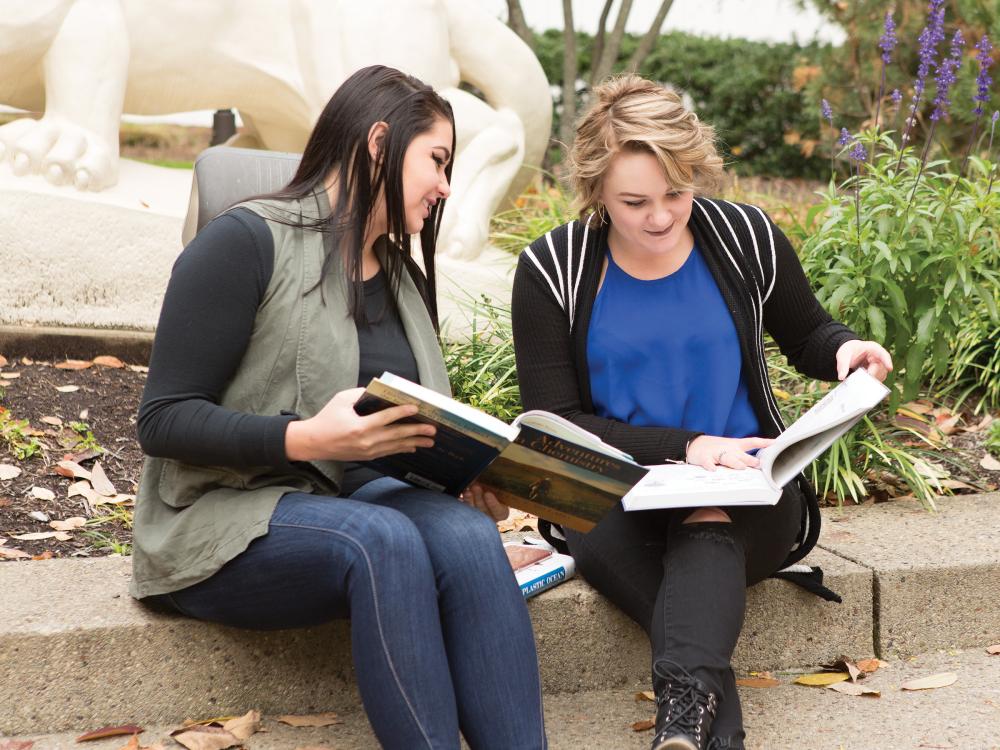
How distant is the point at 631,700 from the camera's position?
2.76 metres

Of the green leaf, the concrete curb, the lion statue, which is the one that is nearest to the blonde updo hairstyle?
the concrete curb

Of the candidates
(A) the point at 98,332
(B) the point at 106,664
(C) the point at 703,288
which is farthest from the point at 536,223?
(B) the point at 106,664

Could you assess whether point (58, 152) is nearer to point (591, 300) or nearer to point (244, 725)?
point (591, 300)

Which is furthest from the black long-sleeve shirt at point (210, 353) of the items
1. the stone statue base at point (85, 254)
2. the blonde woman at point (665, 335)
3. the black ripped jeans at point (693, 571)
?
the stone statue base at point (85, 254)

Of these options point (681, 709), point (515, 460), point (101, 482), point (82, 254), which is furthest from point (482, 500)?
point (82, 254)

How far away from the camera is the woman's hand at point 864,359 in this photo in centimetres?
261

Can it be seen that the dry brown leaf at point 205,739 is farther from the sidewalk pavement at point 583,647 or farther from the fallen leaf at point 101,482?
the fallen leaf at point 101,482

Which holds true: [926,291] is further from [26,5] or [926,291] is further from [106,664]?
[26,5]

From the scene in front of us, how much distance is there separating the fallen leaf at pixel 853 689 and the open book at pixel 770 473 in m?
0.72

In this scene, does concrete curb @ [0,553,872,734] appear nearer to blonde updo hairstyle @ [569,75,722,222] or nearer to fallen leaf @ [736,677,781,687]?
fallen leaf @ [736,677,781,687]

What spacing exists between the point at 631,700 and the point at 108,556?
4.40ft

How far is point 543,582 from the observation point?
2.71 m

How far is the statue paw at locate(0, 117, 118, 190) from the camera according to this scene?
4.54 m

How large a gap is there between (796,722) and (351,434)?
126 cm
